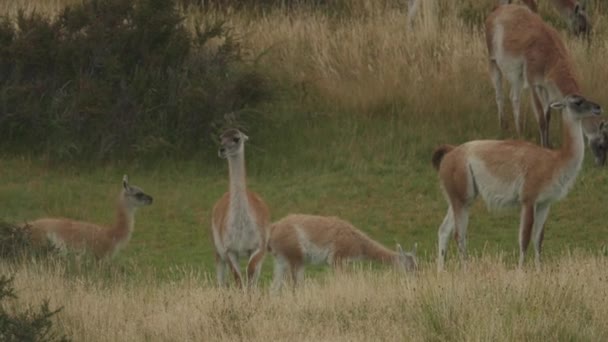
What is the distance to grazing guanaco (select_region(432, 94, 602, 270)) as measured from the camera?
50.8ft

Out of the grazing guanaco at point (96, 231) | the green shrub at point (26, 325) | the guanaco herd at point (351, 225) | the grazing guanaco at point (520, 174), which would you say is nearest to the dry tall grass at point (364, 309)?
the green shrub at point (26, 325)

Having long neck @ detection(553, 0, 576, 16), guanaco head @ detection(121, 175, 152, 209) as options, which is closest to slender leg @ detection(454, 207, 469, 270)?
guanaco head @ detection(121, 175, 152, 209)

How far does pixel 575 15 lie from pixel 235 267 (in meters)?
9.54

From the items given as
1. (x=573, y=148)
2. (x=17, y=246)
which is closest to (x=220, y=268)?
(x=17, y=246)

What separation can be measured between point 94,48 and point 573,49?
245 inches

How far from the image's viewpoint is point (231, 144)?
49.9 ft

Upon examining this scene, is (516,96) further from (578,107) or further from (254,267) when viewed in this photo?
(254,267)

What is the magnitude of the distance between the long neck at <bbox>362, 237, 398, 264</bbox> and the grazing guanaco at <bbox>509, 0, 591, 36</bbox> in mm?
8462

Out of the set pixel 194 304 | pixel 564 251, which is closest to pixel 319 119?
pixel 564 251

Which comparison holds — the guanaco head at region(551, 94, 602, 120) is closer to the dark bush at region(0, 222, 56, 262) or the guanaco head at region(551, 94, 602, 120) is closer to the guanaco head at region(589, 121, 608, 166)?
the guanaco head at region(589, 121, 608, 166)

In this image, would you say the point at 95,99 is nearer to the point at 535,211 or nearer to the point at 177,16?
the point at 177,16

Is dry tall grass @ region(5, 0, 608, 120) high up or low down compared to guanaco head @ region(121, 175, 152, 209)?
up

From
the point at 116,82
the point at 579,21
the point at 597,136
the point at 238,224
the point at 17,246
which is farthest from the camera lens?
the point at 579,21

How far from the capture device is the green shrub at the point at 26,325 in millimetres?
12273
